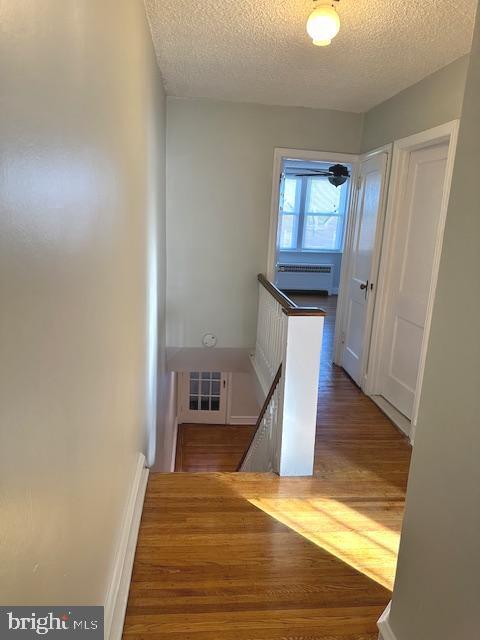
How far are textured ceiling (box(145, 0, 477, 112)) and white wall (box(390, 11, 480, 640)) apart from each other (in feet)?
4.93

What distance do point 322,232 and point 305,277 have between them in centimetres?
108

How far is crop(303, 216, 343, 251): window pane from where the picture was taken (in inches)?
372

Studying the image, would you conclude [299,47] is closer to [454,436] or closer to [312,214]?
[454,436]

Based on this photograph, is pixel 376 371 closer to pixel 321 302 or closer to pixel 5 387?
pixel 5 387

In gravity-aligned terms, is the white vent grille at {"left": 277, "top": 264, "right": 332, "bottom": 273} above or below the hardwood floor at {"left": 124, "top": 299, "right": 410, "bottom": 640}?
above

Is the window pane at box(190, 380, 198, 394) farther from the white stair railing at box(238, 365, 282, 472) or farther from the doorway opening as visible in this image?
the white stair railing at box(238, 365, 282, 472)

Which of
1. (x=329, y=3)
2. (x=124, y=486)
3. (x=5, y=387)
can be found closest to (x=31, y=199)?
(x=5, y=387)

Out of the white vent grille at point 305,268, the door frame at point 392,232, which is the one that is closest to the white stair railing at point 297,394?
the door frame at point 392,232

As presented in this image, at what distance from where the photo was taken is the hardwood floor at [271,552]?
1785 millimetres

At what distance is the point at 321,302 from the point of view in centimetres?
875

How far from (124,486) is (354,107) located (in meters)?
3.86

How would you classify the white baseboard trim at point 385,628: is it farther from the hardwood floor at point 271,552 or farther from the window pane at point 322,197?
the window pane at point 322,197

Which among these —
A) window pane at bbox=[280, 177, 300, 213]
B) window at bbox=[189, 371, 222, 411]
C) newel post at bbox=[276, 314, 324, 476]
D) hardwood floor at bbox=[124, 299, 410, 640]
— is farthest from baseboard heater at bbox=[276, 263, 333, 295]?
newel post at bbox=[276, 314, 324, 476]

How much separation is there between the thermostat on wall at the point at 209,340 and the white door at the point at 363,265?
4.62ft
